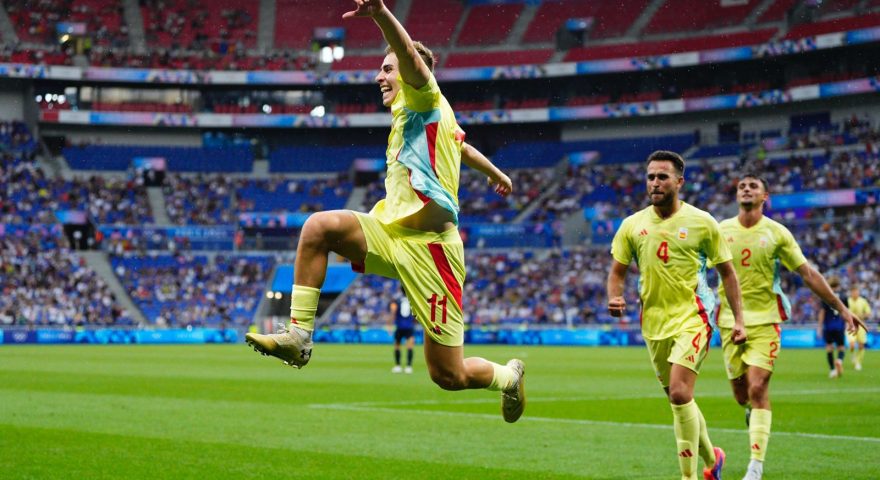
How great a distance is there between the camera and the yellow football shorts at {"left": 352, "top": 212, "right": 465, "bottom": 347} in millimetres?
7598

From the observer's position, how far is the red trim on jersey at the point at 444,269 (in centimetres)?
780

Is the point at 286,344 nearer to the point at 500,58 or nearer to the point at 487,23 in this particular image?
the point at 500,58

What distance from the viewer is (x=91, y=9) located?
7138 cm

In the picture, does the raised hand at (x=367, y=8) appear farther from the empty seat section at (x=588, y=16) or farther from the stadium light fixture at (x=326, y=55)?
the stadium light fixture at (x=326, y=55)

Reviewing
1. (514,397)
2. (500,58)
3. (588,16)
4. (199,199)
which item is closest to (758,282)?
(514,397)

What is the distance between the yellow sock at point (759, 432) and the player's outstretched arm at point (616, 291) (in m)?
1.75

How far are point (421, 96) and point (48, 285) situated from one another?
54077 mm

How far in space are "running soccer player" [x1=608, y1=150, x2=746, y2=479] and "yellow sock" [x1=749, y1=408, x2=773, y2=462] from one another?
0.60 metres

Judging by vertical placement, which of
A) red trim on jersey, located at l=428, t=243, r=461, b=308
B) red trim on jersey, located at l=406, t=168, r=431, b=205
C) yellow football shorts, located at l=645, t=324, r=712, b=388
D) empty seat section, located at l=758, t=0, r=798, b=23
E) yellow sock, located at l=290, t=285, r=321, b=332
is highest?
empty seat section, located at l=758, t=0, r=798, b=23

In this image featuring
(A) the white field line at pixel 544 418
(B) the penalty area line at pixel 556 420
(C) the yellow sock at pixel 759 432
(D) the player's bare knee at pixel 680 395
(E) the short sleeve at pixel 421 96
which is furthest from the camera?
(A) the white field line at pixel 544 418

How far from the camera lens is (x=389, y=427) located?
1491 cm

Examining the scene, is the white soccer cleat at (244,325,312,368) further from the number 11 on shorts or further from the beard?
the beard

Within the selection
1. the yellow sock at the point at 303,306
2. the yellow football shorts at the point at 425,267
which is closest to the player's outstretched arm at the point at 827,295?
the yellow football shorts at the point at 425,267

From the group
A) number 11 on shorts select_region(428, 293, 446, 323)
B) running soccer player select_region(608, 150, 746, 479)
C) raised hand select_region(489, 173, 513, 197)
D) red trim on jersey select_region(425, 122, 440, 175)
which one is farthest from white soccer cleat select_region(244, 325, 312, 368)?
running soccer player select_region(608, 150, 746, 479)
